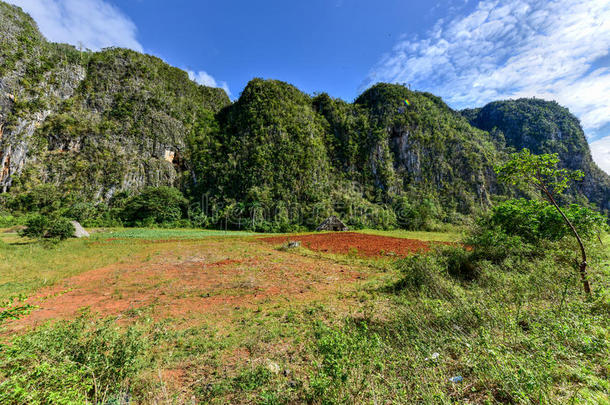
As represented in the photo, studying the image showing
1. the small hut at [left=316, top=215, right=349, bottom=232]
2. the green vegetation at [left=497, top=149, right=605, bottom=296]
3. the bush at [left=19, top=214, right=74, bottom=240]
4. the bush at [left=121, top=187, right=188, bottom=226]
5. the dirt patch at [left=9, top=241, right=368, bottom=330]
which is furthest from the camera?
the bush at [left=121, top=187, right=188, bottom=226]

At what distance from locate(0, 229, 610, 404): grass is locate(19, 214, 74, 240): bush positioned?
1164 cm

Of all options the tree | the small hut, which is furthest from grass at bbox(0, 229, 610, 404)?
the small hut

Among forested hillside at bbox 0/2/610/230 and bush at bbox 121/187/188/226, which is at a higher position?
forested hillside at bbox 0/2/610/230

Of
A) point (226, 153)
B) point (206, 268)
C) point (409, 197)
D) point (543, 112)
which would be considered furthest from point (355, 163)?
point (543, 112)

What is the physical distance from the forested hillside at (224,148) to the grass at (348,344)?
3209cm

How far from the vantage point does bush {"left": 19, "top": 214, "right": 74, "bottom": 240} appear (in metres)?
15.7

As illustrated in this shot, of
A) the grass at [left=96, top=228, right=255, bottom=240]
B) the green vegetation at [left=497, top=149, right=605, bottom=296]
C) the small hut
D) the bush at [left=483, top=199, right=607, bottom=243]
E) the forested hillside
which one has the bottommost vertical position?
the grass at [left=96, top=228, right=255, bottom=240]

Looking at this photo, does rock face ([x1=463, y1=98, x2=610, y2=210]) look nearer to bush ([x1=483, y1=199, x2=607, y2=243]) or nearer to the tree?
bush ([x1=483, y1=199, x2=607, y2=243])

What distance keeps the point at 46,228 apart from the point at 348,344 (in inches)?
949

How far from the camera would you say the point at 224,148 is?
188 feet

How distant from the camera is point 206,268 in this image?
10906mm

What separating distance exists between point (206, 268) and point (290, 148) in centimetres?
4592

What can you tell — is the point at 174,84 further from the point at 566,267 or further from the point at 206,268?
the point at 566,267

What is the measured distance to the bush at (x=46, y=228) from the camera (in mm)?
15734
